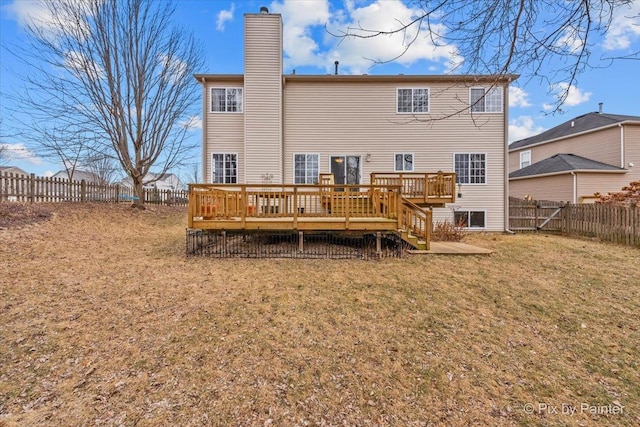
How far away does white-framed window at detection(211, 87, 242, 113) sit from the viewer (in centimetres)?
1165

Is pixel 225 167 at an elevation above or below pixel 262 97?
below

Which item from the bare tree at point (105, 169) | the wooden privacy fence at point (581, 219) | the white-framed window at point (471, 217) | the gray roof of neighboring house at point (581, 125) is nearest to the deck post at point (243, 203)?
the white-framed window at point (471, 217)

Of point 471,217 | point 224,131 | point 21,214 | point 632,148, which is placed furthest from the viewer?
point 632,148

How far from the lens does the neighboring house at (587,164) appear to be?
14.8 m

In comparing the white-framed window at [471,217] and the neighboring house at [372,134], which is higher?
the neighboring house at [372,134]

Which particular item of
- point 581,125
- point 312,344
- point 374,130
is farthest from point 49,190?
point 581,125

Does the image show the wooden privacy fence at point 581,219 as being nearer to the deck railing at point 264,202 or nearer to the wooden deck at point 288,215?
the wooden deck at point 288,215

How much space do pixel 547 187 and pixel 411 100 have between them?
10.6 m

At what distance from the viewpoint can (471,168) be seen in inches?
467

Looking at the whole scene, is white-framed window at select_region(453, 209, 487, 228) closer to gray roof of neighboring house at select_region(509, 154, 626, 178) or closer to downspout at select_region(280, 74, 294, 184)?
downspout at select_region(280, 74, 294, 184)

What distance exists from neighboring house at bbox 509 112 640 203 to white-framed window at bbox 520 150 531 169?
2754 millimetres

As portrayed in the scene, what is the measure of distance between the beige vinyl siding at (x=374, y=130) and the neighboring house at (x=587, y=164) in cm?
664

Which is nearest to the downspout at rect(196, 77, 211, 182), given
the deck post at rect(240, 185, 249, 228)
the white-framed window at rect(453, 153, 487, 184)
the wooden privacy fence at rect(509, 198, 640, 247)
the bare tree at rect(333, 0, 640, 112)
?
the deck post at rect(240, 185, 249, 228)

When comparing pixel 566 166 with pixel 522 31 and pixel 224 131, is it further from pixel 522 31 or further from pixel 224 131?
pixel 224 131
